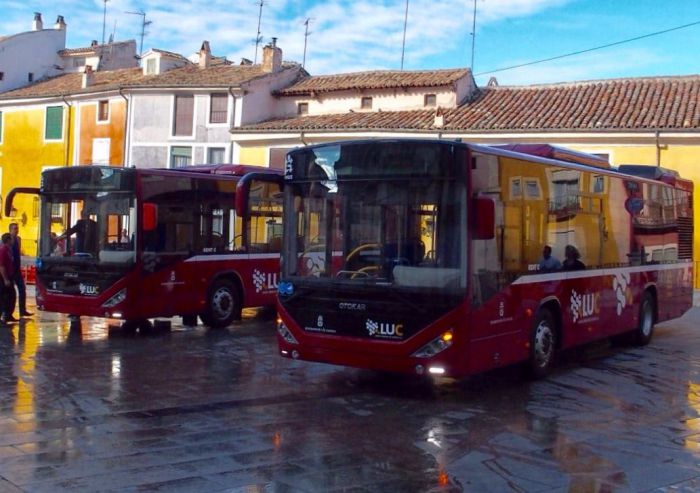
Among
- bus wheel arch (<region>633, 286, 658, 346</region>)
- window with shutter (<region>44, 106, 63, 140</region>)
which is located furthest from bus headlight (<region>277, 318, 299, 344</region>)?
window with shutter (<region>44, 106, 63, 140</region>)

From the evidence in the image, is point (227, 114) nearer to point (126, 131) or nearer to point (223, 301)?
point (126, 131)

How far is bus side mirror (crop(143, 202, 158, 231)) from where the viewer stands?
13.8 metres

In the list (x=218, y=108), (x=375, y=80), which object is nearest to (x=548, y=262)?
(x=375, y=80)

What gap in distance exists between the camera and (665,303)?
15.2 meters

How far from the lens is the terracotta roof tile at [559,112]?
93.5 ft

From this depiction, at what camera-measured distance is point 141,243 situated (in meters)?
13.8

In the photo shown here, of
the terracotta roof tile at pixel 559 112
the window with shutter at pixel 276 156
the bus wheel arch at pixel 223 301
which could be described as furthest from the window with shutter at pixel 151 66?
the bus wheel arch at pixel 223 301

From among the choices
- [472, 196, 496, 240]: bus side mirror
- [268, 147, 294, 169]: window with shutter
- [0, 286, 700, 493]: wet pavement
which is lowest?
[0, 286, 700, 493]: wet pavement

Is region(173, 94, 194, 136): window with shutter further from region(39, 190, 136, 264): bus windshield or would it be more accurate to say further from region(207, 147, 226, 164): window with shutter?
region(39, 190, 136, 264): bus windshield

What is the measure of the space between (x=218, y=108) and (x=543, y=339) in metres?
28.0

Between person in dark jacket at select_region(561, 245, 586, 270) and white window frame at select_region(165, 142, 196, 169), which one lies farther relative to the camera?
white window frame at select_region(165, 142, 196, 169)

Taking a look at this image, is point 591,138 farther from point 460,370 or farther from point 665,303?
point 460,370

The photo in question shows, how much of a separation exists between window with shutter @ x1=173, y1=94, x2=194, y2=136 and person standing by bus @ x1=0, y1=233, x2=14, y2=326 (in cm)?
2288

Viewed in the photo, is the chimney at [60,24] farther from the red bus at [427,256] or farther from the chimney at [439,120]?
the red bus at [427,256]
